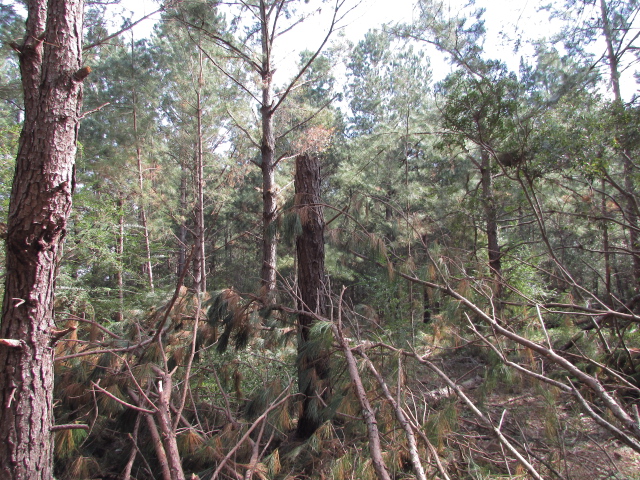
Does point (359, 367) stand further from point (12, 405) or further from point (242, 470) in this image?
point (12, 405)

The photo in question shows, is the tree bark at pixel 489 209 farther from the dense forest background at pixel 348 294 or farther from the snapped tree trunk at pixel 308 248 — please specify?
the snapped tree trunk at pixel 308 248

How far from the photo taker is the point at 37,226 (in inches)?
75.7

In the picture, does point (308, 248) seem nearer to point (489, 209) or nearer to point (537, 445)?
point (537, 445)

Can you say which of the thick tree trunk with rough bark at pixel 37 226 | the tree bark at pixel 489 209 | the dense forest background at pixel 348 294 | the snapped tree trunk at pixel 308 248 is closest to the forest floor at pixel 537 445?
the dense forest background at pixel 348 294

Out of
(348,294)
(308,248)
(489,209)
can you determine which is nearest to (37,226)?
(308,248)

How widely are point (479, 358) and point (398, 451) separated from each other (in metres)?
4.80

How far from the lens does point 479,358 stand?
610 cm

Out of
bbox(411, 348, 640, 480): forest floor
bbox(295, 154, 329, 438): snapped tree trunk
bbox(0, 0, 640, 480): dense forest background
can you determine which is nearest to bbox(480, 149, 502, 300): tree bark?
bbox(0, 0, 640, 480): dense forest background

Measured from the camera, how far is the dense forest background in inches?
90.6

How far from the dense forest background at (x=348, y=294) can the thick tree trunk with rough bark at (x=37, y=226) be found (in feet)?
0.68

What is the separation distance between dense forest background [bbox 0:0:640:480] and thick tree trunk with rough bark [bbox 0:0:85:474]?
21 cm

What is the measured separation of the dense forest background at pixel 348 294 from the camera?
2301 mm

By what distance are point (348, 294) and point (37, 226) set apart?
437cm

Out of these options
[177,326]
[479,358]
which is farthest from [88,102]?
[479,358]
